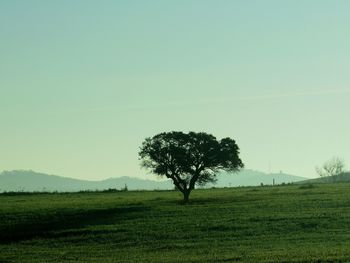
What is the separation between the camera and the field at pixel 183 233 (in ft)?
122

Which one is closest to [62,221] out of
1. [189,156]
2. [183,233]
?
[183,233]

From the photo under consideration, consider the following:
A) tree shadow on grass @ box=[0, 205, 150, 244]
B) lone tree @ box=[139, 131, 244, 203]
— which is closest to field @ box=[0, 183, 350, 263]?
tree shadow on grass @ box=[0, 205, 150, 244]

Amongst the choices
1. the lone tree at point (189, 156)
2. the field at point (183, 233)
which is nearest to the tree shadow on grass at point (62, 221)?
the field at point (183, 233)

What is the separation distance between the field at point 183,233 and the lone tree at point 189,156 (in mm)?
20106

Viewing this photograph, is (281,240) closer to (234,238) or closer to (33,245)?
(234,238)

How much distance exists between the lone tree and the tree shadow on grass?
19742 mm

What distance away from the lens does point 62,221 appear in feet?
204

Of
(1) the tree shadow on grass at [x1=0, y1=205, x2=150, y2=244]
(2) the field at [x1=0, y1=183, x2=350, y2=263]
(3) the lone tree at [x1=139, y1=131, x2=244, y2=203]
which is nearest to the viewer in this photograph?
(2) the field at [x1=0, y1=183, x2=350, y2=263]

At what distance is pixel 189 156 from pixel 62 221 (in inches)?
1317

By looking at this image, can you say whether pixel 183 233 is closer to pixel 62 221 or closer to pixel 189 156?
pixel 62 221

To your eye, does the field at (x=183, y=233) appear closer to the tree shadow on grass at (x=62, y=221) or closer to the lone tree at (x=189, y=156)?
the tree shadow on grass at (x=62, y=221)

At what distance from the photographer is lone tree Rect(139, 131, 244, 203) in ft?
303

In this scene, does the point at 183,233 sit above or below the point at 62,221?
below

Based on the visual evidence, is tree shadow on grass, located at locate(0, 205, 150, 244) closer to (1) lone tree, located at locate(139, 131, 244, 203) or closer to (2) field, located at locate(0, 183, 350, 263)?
(2) field, located at locate(0, 183, 350, 263)
